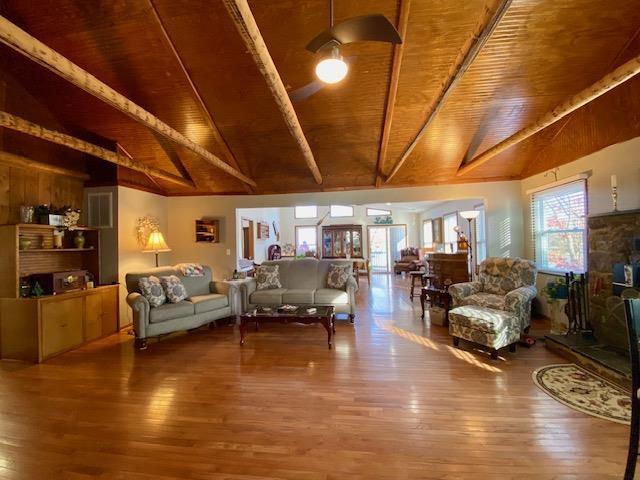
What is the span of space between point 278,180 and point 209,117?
186 centimetres

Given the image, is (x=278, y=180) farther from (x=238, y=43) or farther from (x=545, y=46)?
(x=545, y=46)

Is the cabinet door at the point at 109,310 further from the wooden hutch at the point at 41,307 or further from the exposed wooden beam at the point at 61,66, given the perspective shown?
the exposed wooden beam at the point at 61,66

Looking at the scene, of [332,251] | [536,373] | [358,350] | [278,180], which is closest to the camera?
[536,373]

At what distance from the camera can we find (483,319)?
3.20 m

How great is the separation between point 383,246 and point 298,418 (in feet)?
32.2

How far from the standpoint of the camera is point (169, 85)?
370 cm

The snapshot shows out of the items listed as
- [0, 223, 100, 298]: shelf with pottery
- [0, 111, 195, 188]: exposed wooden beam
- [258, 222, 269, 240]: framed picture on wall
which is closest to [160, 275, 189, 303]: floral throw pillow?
[0, 223, 100, 298]: shelf with pottery

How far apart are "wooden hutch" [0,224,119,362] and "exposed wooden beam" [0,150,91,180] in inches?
33.4

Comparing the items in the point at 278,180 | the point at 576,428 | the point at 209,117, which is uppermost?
the point at 209,117

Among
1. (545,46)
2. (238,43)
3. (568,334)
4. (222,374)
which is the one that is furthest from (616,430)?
(238,43)

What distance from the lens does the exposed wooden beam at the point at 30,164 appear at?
3549 mm

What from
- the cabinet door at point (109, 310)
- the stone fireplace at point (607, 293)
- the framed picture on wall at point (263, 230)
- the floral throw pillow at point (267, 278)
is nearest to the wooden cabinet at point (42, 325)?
the cabinet door at point (109, 310)

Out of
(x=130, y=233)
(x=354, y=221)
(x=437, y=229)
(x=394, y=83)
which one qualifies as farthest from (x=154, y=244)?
(x=437, y=229)

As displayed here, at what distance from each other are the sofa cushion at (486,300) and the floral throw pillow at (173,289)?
3985 mm
